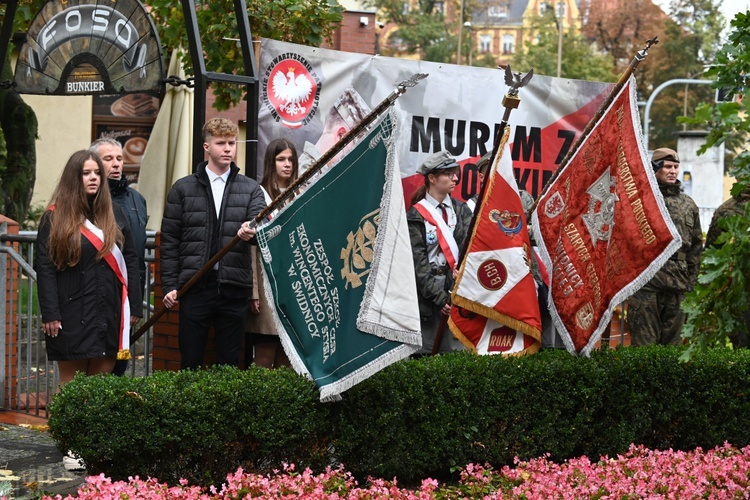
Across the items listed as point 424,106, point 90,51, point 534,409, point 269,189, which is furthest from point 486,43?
point 534,409

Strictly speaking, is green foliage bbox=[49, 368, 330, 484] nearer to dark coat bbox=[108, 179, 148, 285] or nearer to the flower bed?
the flower bed

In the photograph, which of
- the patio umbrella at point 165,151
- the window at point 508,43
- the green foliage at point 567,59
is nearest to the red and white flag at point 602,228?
the patio umbrella at point 165,151

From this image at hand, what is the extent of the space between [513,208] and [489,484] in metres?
2.05

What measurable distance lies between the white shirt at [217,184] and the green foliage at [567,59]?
158ft

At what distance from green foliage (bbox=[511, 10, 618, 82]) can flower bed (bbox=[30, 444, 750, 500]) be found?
1913 inches

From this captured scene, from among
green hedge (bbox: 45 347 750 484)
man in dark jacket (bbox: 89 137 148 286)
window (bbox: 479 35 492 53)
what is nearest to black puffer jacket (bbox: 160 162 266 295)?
man in dark jacket (bbox: 89 137 148 286)

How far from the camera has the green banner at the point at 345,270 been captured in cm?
610

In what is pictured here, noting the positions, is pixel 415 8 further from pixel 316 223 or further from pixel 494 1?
pixel 316 223

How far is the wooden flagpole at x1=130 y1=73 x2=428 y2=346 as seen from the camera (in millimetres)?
6207

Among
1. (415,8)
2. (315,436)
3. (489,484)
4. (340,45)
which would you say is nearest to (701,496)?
(489,484)

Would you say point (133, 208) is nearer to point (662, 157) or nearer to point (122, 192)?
point (122, 192)

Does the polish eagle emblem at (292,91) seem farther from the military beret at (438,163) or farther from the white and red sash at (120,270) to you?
the white and red sash at (120,270)

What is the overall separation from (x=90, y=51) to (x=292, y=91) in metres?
1.57

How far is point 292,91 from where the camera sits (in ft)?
26.7
